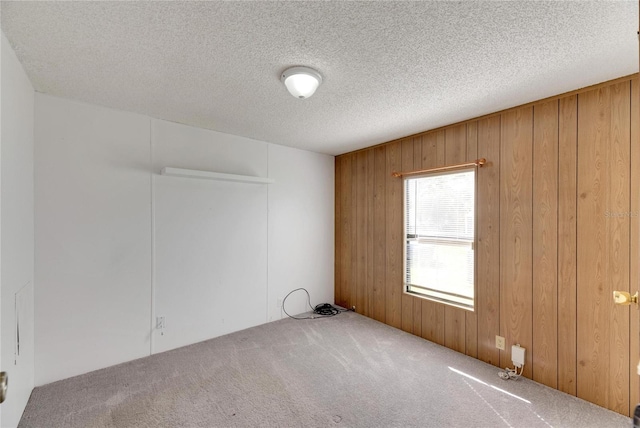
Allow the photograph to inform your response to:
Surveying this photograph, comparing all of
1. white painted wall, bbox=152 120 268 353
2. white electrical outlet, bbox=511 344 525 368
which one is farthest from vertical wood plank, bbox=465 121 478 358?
white painted wall, bbox=152 120 268 353

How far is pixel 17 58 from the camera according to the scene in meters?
1.76

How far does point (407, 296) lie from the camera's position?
3.38 metres

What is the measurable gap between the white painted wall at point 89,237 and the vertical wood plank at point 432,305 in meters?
2.89

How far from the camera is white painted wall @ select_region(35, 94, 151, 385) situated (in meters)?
2.27

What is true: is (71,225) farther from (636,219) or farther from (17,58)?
(636,219)

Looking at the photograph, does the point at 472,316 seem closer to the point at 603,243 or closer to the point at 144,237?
the point at 603,243

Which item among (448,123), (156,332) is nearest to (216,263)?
(156,332)

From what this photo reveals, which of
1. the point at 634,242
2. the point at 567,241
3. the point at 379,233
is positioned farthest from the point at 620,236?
the point at 379,233

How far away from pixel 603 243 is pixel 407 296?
1.84m

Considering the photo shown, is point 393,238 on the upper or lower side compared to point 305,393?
upper

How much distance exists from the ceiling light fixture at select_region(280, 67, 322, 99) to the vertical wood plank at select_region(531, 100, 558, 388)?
1881 millimetres

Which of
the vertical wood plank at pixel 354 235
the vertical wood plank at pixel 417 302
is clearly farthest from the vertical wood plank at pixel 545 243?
the vertical wood plank at pixel 354 235

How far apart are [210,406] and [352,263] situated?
2.53m

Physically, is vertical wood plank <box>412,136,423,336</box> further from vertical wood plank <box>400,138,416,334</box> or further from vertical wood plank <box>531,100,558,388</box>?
vertical wood plank <box>531,100,558,388</box>
